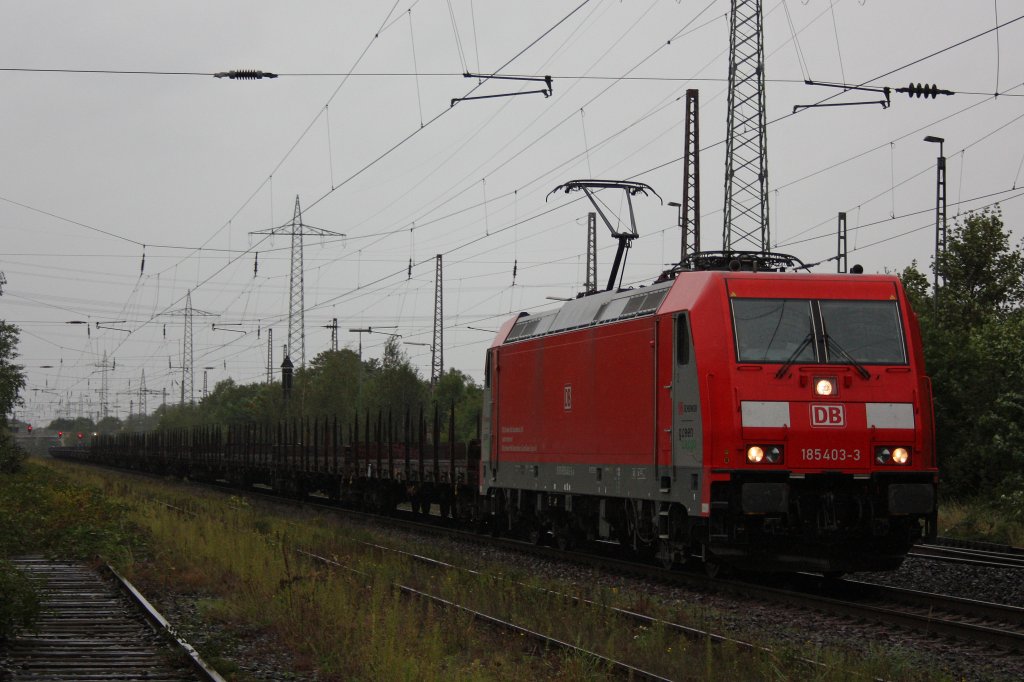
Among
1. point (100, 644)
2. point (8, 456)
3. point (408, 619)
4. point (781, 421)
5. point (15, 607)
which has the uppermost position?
point (781, 421)

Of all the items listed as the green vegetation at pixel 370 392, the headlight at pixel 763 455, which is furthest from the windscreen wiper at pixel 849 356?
the green vegetation at pixel 370 392

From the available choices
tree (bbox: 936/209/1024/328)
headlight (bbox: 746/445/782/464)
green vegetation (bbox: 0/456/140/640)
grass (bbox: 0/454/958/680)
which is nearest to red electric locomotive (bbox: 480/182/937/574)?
headlight (bbox: 746/445/782/464)

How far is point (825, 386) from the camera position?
13.6 metres

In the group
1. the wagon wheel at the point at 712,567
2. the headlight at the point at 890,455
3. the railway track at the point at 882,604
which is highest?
the headlight at the point at 890,455

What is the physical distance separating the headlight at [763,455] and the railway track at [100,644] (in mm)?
6164

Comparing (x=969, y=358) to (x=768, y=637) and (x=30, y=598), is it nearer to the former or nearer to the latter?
(x=768, y=637)

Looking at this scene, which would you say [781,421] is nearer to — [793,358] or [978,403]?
[793,358]

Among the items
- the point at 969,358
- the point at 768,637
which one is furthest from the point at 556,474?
the point at 969,358

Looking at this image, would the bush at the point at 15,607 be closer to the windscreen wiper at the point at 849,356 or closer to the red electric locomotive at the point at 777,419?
the red electric locomotive at the point at 777,419

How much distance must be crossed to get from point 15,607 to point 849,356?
9.04 metres

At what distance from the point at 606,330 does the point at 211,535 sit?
727 centimetres

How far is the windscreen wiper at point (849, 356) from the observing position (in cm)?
1370

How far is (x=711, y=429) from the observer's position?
13297mm

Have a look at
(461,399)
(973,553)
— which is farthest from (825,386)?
(461,399)
